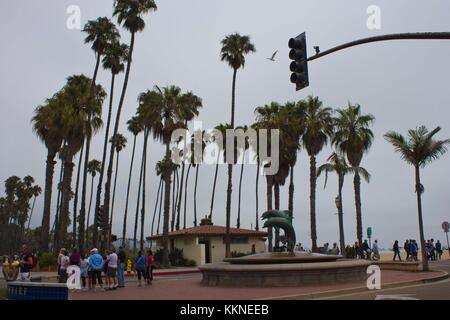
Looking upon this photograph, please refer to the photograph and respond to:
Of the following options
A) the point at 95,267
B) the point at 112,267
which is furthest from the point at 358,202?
the point at 95,267

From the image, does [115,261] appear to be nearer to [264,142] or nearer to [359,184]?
[359,184]

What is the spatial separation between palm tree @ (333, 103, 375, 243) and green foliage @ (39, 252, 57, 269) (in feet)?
78.5

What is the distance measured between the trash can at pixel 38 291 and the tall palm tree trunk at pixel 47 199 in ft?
93.2

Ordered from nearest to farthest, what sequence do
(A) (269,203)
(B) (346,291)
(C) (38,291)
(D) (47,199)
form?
1. (C) (38,291)
2. (B) (346,291)
3. (D) (47,199)
4. (A) (269,203)

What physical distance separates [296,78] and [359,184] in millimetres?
29146

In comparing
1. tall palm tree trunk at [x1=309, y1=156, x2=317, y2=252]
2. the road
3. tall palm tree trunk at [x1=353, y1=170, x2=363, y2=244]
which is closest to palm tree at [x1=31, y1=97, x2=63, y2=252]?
tall palm tree trunk at [x1=309, y1=156, x2=317, y2=252]

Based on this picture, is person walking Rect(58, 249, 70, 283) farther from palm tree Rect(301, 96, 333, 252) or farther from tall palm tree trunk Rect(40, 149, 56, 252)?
palm tree Rect(301, 96, 333, 252)

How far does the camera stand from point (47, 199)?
130ft

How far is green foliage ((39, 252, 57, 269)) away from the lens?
118ft

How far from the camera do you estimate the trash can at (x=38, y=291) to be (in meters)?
10.7

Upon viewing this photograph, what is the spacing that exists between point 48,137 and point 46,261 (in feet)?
35.5

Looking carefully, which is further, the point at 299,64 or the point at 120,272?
the point at 120,272

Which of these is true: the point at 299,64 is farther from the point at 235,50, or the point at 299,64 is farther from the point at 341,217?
the point at 235,50
